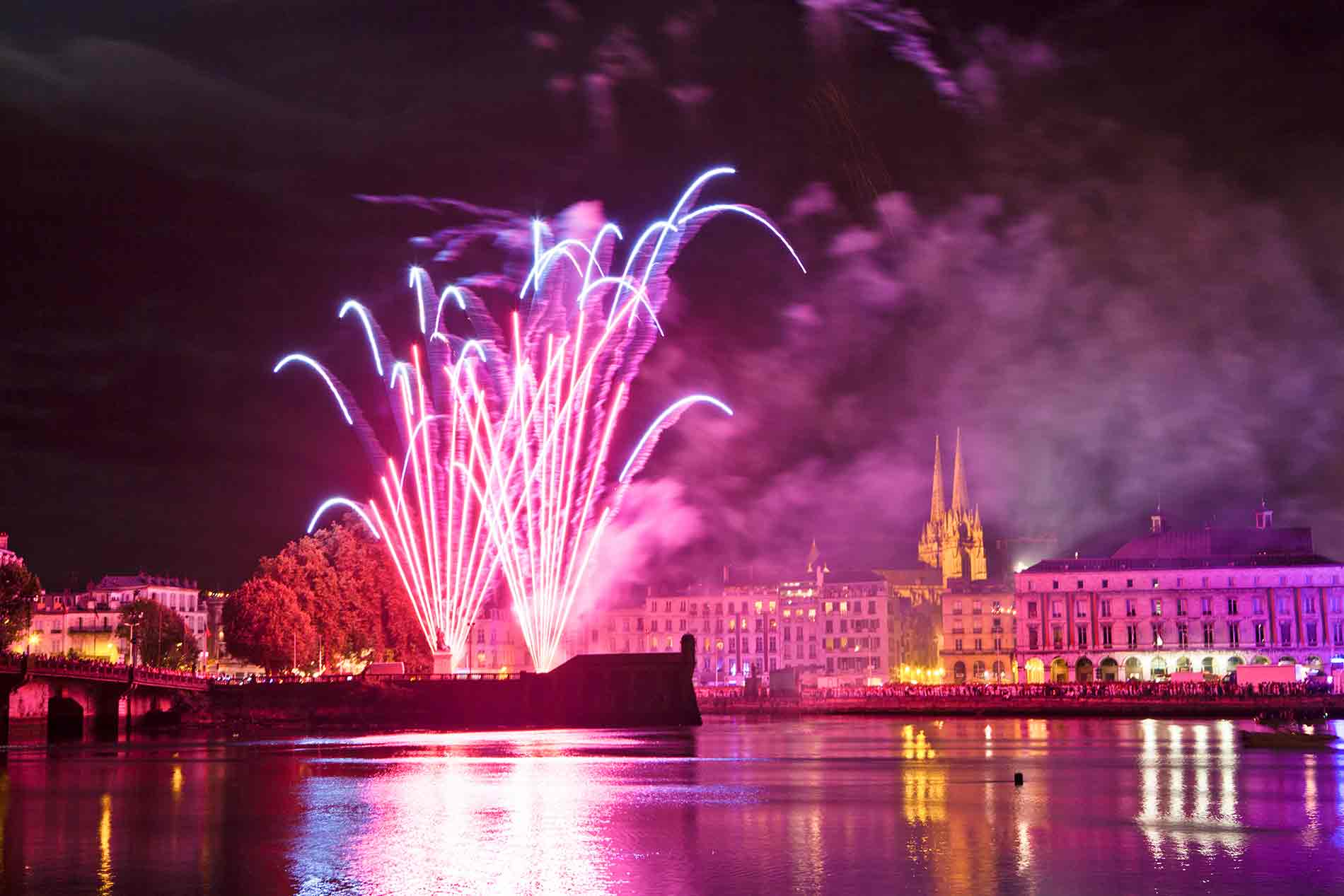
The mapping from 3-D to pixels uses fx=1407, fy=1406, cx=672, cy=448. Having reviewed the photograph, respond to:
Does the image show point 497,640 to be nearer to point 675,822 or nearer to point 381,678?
point 381,678

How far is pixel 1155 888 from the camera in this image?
2552cm

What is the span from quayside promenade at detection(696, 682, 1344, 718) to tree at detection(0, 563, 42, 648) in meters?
60.8

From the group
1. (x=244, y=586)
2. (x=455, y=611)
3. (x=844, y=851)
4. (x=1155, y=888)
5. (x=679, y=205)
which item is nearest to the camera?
(x=1155, y=888)

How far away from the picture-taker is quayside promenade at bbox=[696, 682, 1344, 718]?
11275 centimetres

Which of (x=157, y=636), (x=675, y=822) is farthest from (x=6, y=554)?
(x=675, y=822)

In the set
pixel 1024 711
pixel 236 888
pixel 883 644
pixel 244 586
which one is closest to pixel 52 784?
pixel 236 888

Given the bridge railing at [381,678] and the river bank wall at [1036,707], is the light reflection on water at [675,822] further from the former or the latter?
the river bank wall at [1036,707]

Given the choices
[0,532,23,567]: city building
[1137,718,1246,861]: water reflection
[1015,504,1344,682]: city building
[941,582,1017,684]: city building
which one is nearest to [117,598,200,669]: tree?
[0,532,23,567]: city building

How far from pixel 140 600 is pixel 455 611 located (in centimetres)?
9963

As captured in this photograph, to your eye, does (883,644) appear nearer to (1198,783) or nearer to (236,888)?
(1198,783)

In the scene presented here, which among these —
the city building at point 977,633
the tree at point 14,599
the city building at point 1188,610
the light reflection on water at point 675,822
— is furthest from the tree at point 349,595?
the city building at point 977,633

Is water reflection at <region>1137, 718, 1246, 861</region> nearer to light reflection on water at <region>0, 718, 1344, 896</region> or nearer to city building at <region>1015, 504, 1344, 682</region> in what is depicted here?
light reflection on water at <region>0, 718, 1344, 896</region>

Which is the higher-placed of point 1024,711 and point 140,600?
point 140,600

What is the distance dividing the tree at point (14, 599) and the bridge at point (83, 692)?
6109 mm
